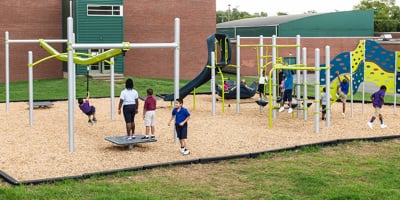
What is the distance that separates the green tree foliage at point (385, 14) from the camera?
85312mm

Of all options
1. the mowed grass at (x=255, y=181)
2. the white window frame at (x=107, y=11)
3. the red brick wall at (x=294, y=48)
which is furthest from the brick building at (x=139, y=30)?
the mowed grass at (x=255, y=181)

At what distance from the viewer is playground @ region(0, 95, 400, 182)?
41.7 ft

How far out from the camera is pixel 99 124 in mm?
18922

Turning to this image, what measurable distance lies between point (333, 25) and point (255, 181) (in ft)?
159

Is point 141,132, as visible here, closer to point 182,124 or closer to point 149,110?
point 149,110

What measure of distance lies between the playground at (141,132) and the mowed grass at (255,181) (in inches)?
27.4

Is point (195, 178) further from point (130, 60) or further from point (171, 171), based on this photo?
point (130, 60)

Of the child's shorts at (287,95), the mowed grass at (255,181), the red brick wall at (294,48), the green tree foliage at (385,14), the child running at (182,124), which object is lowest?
the mowed grass at (255,181)

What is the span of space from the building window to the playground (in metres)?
17.1

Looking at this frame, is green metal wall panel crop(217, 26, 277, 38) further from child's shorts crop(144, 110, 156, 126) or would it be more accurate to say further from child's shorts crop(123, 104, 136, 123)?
child's shorts crop(123, 104, 136, 123)

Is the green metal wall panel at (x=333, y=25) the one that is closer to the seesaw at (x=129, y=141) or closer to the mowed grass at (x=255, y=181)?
the seesaw at (x=129, y=141)

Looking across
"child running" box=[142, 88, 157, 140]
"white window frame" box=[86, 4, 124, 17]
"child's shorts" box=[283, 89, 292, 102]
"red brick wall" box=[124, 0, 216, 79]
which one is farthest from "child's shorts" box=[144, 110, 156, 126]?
"red brick wall" box=[124, 0, 216, 79]

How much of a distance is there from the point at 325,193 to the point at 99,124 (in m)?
10.3

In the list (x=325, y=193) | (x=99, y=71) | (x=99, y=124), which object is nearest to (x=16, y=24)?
(x=99, y=71)
